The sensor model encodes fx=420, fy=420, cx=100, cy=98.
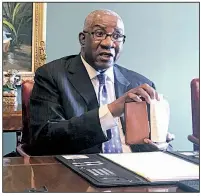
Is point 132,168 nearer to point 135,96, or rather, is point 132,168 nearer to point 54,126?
point 135,96

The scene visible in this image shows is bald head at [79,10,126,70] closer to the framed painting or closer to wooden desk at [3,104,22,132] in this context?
wooden desk at [3,104,22,132]

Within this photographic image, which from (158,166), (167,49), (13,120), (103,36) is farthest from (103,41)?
(167,49)

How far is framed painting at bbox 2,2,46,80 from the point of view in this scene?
251 cm

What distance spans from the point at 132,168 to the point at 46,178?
0.62 ft

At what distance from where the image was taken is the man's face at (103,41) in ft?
4.68

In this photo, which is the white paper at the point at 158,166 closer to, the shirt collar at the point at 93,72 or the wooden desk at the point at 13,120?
the shirt collar at the point at 93,72

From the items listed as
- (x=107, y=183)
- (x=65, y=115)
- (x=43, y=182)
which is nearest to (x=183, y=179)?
(x=107, y=183)

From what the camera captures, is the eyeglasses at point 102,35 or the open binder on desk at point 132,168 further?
the eyeglasses at point 102,35

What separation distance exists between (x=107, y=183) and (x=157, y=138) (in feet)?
0.99

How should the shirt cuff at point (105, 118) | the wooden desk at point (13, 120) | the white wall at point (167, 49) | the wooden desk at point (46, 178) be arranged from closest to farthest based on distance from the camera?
1. the wooden desk at point (46, 178)
2. the shirt cuff at point (105, 118)
3. the wooden desk at point (13, 120)
4. the white wall at point (167, 49)

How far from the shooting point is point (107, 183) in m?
0.75

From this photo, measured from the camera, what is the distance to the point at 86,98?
1420mm

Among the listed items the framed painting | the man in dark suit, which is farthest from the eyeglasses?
the framed painting

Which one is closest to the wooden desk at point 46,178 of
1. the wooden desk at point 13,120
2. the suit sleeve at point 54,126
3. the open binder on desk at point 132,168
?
the open binder on desk at point 132,168
